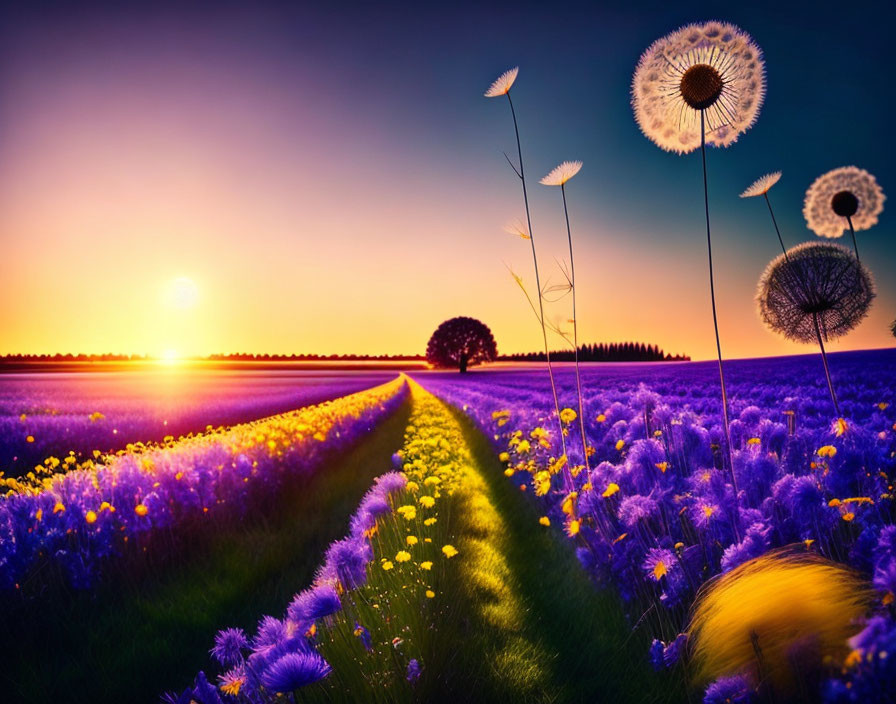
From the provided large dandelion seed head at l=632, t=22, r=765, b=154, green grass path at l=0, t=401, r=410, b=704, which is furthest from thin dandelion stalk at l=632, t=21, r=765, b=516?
green grass path at l=0, t=401, r=410, b=704

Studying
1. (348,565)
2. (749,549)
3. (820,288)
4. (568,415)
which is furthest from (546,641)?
(820,288)

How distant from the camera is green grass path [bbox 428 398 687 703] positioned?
2326 millimetres

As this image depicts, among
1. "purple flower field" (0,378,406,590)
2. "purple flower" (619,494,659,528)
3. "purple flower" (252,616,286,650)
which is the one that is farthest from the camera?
"purple flower field" (0,378,406,590)

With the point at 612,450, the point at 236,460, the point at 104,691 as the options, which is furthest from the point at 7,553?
the point at 612,450

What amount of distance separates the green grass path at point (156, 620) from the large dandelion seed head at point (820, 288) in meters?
6.20

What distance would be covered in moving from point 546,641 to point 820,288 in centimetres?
491

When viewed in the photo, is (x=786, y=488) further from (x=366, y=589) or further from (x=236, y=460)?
(x=236, y=460)

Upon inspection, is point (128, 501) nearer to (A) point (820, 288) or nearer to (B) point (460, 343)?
(A) point (820, 288)

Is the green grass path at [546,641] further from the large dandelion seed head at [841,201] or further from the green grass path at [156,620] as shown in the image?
the large dandelion seed head at [841,201]

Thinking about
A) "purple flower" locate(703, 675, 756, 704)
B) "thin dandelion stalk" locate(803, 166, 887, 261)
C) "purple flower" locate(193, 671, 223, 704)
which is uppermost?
"thin dandelion stalk" locate(803, 166, 887, 261)

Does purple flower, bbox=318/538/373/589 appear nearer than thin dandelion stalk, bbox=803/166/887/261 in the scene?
Yes

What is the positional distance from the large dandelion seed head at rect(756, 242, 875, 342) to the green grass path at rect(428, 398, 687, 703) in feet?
12.9

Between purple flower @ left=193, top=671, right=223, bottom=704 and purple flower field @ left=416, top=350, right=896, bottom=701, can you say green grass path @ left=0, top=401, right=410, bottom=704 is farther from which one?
purple flower field @ left=416, top=350, right=896, bottom=701

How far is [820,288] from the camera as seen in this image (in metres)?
5.12
